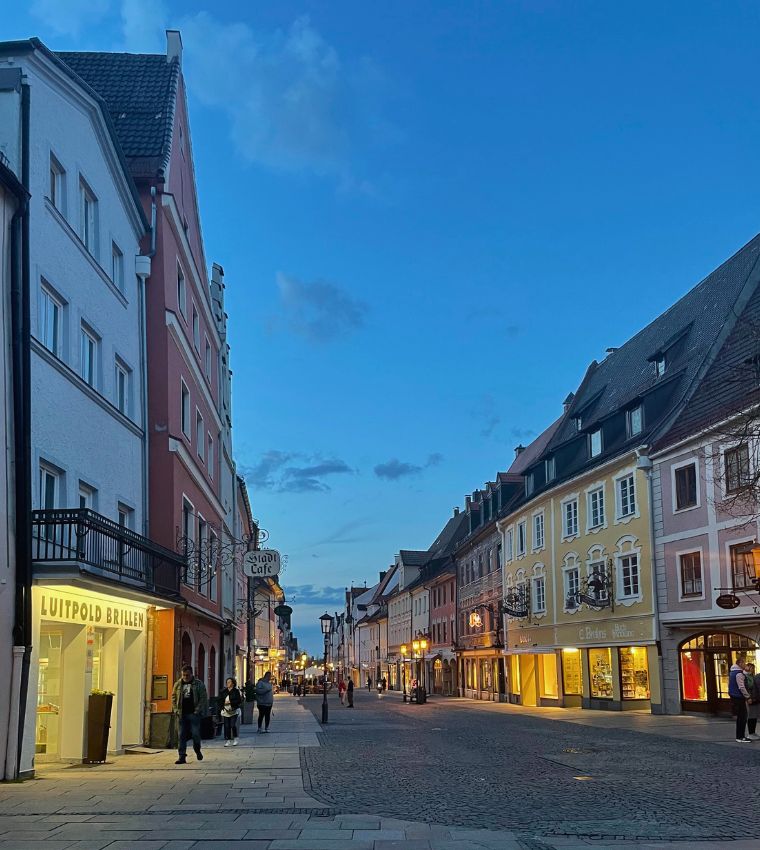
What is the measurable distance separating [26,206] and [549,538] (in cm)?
A: 3136

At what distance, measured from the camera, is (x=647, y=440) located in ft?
111

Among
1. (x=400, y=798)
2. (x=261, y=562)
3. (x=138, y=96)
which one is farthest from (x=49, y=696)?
(x=138, y=96)

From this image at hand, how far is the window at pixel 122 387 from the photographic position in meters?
20.7

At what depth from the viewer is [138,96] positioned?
27.1 m

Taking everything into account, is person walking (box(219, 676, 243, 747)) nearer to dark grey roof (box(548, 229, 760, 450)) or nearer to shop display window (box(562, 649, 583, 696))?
dark grey roof (box(548, 229, 760, 450))

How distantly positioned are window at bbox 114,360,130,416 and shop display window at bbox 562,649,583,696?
23834 millimetres

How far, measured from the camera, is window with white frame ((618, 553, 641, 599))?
34.5m

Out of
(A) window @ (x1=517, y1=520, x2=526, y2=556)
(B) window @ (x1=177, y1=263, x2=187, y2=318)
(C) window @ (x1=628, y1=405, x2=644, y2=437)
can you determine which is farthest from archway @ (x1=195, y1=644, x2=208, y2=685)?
(A) window @ (x1=517, y1=520, x2=526, y2=556)

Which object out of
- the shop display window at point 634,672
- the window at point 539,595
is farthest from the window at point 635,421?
the window at point 539,595

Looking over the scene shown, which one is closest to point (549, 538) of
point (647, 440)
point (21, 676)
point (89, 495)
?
point (647, 440)

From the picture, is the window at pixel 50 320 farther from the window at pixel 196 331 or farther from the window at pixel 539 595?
the window at pixel 539 595

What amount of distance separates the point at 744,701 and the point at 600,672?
1664 cm

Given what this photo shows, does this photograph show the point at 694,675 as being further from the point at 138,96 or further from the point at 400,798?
the point at 138,96

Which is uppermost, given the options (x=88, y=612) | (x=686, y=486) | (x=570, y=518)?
(x=686, y=486)
